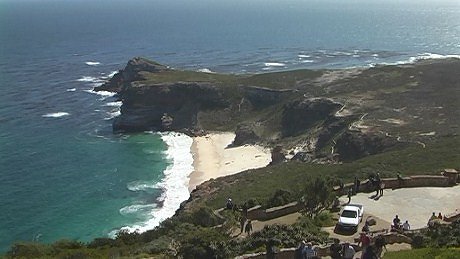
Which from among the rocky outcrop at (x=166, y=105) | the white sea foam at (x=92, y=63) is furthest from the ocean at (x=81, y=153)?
the rocky outcrop at (x=166, y=105)

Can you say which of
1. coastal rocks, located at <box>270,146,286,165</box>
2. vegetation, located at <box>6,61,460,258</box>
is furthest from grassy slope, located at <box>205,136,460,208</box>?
coastal rocks, located at <box>270,146,286,165</box>

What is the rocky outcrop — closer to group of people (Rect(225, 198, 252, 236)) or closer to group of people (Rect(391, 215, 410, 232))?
group of people (Rect(225, 198, 252, 236))

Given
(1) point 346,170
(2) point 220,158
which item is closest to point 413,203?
(1) point 346,170

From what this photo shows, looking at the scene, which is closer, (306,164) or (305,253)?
(305,253)

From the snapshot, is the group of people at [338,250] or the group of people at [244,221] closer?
the group of people at [338,250]

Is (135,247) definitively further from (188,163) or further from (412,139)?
(188,163)

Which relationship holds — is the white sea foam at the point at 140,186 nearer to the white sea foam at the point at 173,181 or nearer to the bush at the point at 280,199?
the white sea foam at the point at 173,181

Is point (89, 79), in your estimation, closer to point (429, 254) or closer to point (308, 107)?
point (308, 107)
